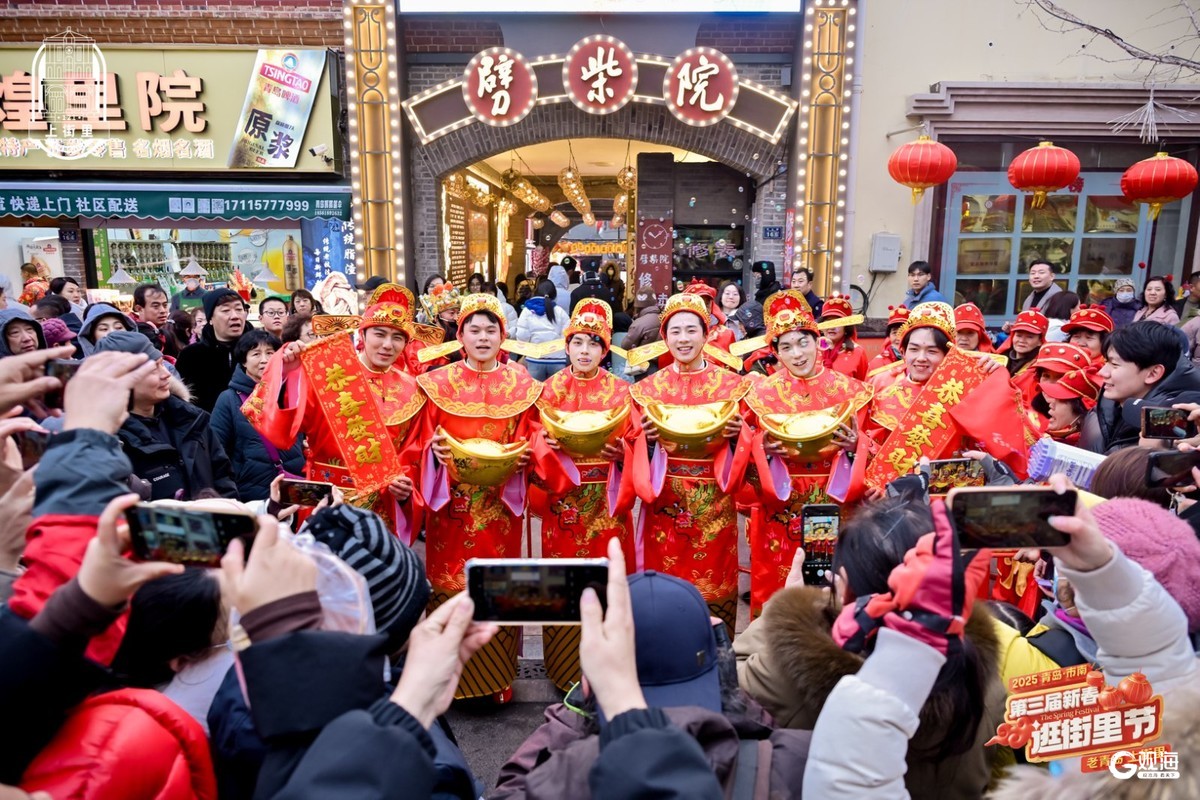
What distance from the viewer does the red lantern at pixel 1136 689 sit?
112cm

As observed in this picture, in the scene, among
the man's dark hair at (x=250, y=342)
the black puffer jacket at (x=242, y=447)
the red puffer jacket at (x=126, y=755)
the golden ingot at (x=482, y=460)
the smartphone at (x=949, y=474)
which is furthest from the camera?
the man's dark hair at (x=250, y=342)

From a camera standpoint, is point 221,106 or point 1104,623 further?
point 221,106

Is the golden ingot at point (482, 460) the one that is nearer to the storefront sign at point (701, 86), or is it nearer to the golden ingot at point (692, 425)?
the golden ingot at point (692, 425)

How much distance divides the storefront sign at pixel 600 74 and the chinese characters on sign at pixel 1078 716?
764 cm

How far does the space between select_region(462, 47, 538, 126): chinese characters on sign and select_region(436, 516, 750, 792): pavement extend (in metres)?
6.21

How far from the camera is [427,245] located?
8844 millimetres

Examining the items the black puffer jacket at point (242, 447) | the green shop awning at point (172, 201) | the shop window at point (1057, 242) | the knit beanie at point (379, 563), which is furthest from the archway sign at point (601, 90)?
the knit beanie at point (379, 563)

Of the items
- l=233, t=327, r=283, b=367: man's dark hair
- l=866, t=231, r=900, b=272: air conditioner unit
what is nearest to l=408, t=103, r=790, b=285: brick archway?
l=866, t=231, r=900, b=272: air conditioner unit

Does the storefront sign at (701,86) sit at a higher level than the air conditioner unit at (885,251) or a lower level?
higher

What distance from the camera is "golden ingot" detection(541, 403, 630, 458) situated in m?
3.12

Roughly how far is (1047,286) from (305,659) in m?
7.30

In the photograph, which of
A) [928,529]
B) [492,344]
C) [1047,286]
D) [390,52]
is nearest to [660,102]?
[390,52]

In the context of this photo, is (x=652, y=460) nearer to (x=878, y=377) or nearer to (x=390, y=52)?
(x=878, y=377)

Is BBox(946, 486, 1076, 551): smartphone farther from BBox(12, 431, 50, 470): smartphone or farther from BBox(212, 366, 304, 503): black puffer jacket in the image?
BBox(212, 366, 304, 503): black puffer jacket
